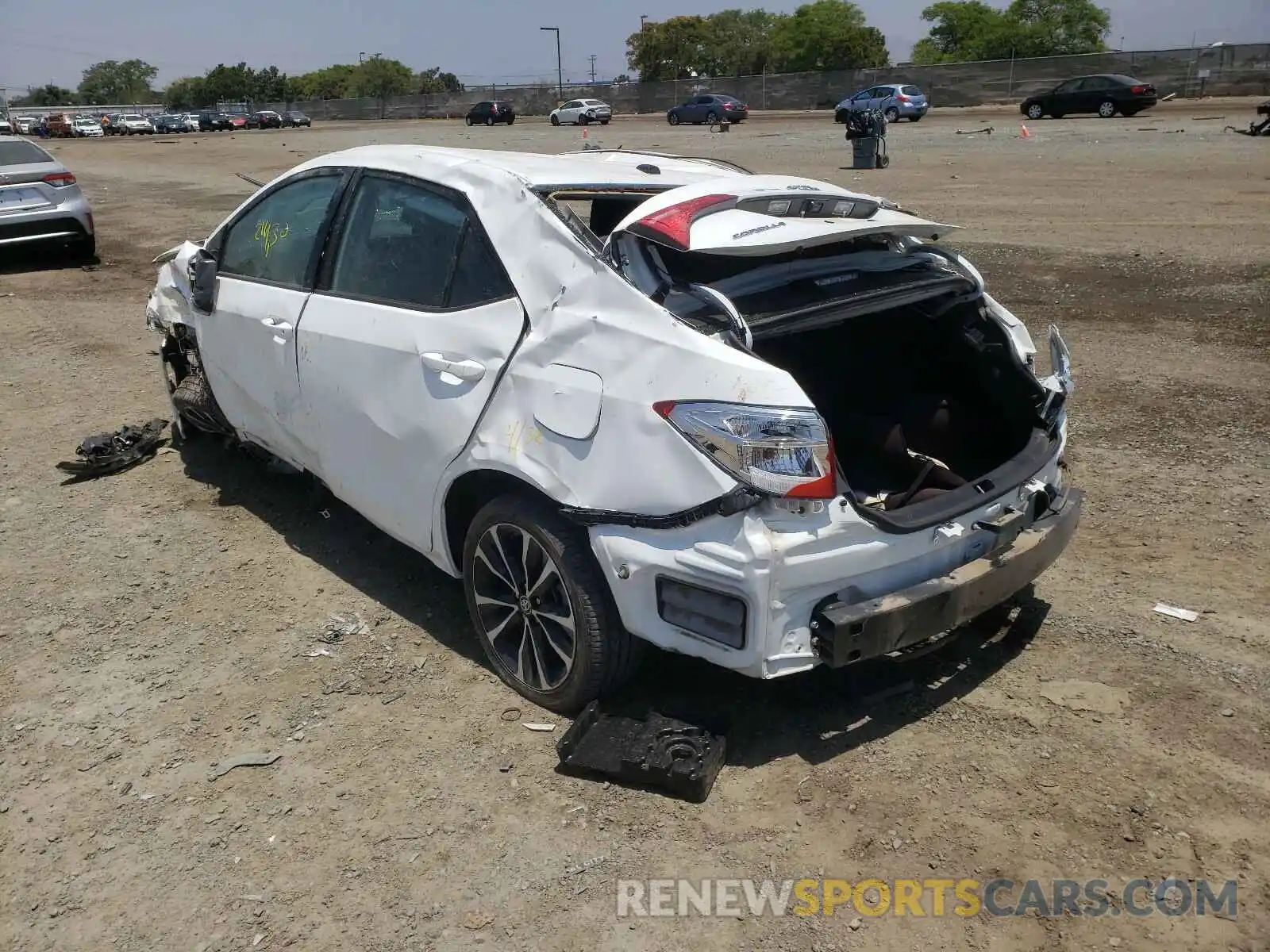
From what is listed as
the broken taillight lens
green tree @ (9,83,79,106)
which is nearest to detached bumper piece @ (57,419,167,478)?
the broken taillight lens

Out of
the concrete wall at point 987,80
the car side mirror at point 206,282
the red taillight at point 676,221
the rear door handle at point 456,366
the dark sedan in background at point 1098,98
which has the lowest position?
the rear door handle at point 456,366

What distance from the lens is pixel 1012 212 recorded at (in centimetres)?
1423

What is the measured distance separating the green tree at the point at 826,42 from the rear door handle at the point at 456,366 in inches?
3727

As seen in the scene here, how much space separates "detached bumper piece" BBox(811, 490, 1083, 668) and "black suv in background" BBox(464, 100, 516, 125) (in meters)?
56.8

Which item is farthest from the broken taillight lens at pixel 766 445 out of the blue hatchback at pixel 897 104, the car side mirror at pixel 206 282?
the blue hatchback at pixel 897 104

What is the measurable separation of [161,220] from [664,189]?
54.5 ft

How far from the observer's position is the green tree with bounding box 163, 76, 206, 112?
384 ft

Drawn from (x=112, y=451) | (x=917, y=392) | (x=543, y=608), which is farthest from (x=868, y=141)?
(x=543, y=608)

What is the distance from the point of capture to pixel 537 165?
12.7 ft

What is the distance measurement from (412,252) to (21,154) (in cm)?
1202

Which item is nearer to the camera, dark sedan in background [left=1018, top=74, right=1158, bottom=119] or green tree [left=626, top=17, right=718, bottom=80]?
dark sedan in background [left=1018, top=74, right=1158, bottom=119]

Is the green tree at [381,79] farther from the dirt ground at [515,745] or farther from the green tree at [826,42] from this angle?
the dirt ground at [515,745]

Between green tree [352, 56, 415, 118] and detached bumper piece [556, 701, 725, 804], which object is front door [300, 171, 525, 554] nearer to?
detached bumper piece [556, 701, 725, 804]

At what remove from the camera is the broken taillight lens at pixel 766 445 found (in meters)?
2.84
